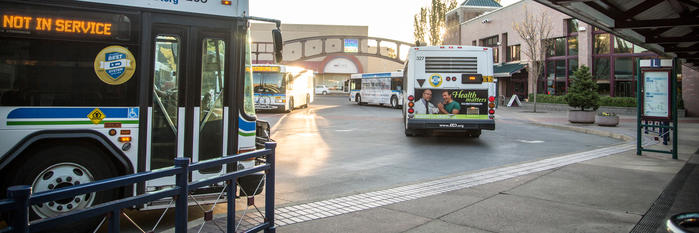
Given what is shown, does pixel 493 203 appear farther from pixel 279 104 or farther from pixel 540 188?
pixel 279 104

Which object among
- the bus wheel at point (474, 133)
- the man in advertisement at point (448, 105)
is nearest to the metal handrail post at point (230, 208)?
the man in advertisement at point (448, 105)

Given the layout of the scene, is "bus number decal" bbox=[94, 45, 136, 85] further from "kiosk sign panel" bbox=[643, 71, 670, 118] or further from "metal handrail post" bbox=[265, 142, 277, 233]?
"kiosk sign panel" bbox=[643, 71, 670, 118]

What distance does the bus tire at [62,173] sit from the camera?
15.4 ft

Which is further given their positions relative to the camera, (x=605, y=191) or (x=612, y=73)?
(x=612, y=73)

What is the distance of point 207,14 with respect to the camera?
5645 mm

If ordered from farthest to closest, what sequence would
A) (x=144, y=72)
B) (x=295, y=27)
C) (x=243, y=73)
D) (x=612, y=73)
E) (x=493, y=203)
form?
(x=295, y=27)
(x=612, y=73)
(x=493, y=203)
(x=243, y=73)
(x=144, y=72)

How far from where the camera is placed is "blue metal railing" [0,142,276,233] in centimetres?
247

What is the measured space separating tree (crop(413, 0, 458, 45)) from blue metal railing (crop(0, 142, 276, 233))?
168ft

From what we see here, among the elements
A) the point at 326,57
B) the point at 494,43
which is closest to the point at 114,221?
the point at 494,43

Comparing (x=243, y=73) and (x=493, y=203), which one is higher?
(x=243, y=73)

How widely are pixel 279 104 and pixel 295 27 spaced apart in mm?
57357

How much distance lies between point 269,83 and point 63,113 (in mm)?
22355

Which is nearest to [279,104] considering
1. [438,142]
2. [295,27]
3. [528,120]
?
[528,120]

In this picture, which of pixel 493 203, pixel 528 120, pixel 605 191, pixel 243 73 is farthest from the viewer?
pixel 528 120
